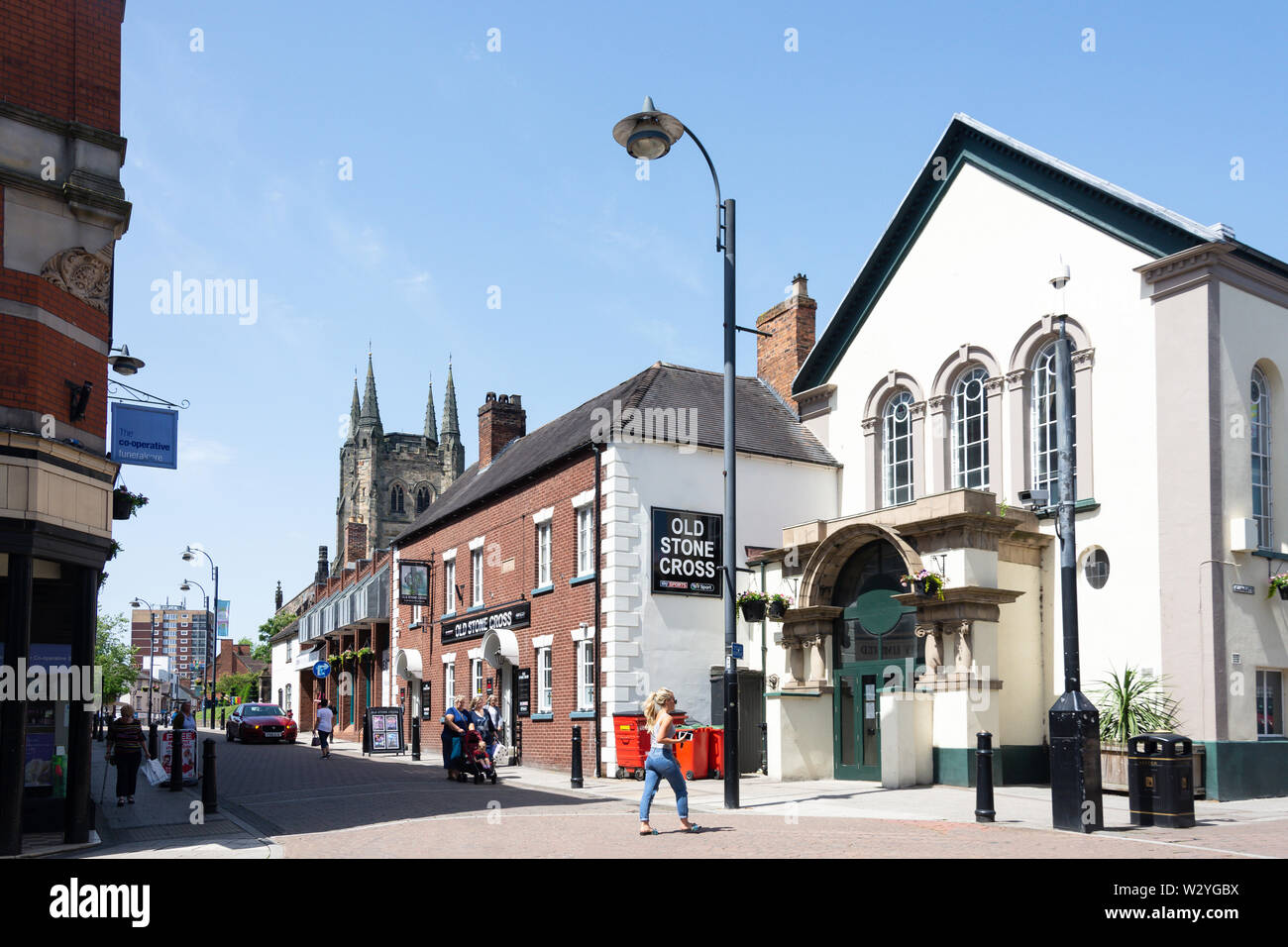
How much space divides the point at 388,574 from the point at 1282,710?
29.0m

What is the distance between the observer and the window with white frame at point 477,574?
102ft

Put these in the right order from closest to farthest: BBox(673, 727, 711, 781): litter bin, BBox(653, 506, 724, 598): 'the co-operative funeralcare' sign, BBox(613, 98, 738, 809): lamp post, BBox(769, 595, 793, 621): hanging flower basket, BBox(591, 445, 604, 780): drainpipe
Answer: BBox(613, 98, 738, 809): lamp post < BBox(673, 727, 711, 781): litter bin < BBox(769, 595, 793, 621): hanging flower basket < BBox(591, 445, 604, 780): drainpipe < BBox(653, 506, 724, 598): 'the co-operative funeralcare' sign

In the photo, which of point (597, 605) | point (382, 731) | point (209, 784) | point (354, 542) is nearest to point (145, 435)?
point (209, 784)

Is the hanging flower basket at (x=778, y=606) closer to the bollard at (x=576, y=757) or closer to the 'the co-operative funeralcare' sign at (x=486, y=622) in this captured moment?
the bollard at (x=576, y=757)

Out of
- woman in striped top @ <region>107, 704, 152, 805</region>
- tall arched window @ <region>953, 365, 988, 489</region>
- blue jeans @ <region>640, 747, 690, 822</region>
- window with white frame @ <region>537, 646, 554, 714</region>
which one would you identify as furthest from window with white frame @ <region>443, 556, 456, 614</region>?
blue jeans @ <region>640, 747, 690, 822</region>

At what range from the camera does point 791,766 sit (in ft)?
68.5

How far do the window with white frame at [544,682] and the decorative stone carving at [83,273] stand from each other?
47.7 feet

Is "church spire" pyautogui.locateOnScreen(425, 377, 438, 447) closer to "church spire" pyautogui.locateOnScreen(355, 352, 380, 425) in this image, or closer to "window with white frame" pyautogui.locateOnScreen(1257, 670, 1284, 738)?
"church spire" pyautogui.locateOnScreen(355, 352, 380, 425)

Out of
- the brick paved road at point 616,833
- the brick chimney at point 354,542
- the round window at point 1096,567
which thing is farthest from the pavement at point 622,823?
the brick chimney at point 354,542

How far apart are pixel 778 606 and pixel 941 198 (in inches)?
347

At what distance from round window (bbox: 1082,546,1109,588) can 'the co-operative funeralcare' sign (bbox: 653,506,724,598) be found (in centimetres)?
767

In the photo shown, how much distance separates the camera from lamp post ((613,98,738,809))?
14.9 metres
